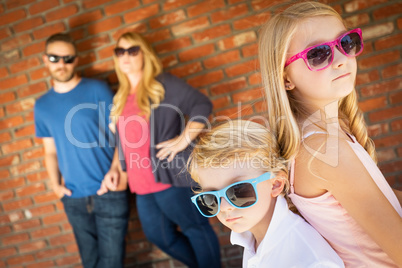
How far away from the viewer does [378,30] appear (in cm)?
280

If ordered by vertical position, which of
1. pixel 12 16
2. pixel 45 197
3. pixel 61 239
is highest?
pixel 12 16

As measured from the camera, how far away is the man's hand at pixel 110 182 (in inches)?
117

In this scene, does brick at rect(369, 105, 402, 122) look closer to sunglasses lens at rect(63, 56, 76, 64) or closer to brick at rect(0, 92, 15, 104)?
sunglasses lens at rect(63, 56, 76, 64)

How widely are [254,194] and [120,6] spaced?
2445 mm

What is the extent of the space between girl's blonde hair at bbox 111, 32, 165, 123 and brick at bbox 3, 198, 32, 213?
1.33 metres

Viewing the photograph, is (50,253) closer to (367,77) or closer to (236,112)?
(236,112)

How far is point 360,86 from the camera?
114 inches

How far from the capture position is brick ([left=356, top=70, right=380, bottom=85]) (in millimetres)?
2869

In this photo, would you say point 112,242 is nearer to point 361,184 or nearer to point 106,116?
point 106,116

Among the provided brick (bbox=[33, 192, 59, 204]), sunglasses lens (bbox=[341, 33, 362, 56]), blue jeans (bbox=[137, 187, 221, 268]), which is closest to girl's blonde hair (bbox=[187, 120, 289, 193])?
sunglasses lens (bbox=[341, 33, 362, 56])

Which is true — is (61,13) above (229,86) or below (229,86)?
above

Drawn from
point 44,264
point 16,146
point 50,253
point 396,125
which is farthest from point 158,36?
point 44,264

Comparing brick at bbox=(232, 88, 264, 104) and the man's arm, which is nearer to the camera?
brick at bbox=(232, 88, 264, 104)

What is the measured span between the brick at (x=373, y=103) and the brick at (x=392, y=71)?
6.9 inches
